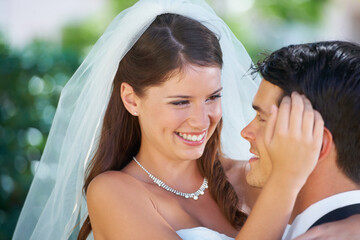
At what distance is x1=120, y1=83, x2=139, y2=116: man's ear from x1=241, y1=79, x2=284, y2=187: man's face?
824mm

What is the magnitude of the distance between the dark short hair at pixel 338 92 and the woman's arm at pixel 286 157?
6 cm

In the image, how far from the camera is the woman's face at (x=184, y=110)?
2947 millimetres

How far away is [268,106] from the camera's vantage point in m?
2.36

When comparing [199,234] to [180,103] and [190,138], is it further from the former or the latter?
[180,103]

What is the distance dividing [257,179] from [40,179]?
5.15 ft

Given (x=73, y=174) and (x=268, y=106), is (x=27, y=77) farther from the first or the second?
(x=268, y=106)

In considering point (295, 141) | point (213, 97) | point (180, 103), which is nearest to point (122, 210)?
point (180, 103)

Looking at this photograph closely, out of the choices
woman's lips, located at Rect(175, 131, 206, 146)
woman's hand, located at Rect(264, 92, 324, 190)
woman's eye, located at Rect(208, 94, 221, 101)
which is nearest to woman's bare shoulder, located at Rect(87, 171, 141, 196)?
woman's lips, located at Rect(175, 131, 206, 146)

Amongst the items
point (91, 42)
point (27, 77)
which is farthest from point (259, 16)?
point (27, 77)

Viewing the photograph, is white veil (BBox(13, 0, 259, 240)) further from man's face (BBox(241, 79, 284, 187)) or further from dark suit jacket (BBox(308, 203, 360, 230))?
dark suit jacket (BBox(308, 203, 360, 230))

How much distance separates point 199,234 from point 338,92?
120cm

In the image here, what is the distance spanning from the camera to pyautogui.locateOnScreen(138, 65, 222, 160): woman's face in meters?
2.95

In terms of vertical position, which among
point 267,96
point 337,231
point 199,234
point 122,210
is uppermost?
point 267,96

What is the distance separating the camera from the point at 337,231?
2006 mm
